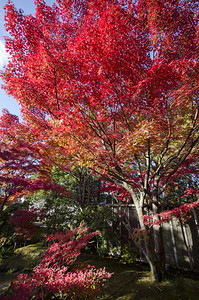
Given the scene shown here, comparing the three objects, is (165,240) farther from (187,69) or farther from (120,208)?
(187,69)

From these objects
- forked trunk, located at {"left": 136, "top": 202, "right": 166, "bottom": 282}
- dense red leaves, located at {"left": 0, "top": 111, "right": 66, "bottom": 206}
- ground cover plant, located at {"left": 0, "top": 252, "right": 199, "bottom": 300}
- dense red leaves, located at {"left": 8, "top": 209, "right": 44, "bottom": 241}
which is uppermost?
dense red leaves, located at {"left": 0, "top": 111, "right": 66, "bottom": 206}

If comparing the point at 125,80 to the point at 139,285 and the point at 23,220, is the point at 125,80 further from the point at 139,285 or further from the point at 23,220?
the point at 23,220

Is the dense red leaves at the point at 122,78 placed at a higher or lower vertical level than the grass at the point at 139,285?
higher

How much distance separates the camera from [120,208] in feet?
22.8

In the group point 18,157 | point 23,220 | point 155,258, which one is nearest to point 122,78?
point 155,258

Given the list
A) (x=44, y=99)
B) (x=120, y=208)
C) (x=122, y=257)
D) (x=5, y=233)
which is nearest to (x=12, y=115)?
(x=44, y=99)

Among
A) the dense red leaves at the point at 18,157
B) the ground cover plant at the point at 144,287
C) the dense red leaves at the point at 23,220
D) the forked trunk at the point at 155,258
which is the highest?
the dense red leaves at the point at 18,157

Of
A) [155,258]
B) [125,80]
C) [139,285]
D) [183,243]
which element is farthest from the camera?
[183,243]

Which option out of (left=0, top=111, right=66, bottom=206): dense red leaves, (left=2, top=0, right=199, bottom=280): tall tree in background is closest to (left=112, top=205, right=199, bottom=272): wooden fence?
(left=2, top=0, right=199, bottom=280): tall tree in background

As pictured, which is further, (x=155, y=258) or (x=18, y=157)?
(x=18, y=157)

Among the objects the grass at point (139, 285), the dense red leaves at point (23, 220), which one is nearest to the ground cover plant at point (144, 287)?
the grass at point (139, 285)

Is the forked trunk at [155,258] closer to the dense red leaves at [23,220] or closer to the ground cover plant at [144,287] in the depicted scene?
the ground cover plant at [144,287]

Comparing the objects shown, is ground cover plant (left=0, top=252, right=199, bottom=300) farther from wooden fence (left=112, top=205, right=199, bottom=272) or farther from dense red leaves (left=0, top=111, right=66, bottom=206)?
dense red leaves (left=0, top=111, right=66, bottom=206)

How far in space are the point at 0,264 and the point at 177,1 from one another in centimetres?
1143
